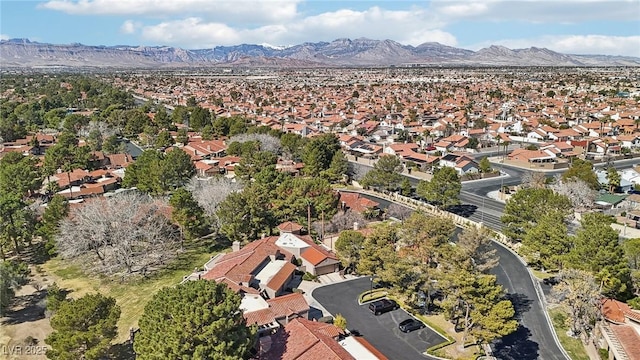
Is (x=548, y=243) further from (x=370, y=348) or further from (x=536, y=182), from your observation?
(x=536, y=182)

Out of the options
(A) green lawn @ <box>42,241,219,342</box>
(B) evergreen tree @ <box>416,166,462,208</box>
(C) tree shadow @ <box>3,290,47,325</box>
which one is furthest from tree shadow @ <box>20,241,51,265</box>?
(B) evergreen tree @ <box>416,166,462,208</box>

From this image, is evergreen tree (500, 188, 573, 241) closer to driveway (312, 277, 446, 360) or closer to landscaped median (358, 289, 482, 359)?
landscaped median (358, 289, 482, 359)

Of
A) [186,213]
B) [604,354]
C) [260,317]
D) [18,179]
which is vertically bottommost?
[604,354]

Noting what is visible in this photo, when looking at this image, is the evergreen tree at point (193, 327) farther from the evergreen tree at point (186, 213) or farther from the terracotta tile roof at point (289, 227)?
the terracotta tile roof at point (289, 227)


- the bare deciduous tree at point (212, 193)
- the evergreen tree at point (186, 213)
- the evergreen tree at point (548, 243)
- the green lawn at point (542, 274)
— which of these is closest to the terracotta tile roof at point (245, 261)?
the evergreen tree at point (186, 213)

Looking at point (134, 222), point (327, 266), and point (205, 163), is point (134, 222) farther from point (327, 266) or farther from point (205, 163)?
point (205, 163)

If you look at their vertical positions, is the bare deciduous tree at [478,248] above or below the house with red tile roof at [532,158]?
above

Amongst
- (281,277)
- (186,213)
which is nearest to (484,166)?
(281,277)

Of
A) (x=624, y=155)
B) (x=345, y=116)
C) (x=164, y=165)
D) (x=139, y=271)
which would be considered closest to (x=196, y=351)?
(x=139, y=271)
